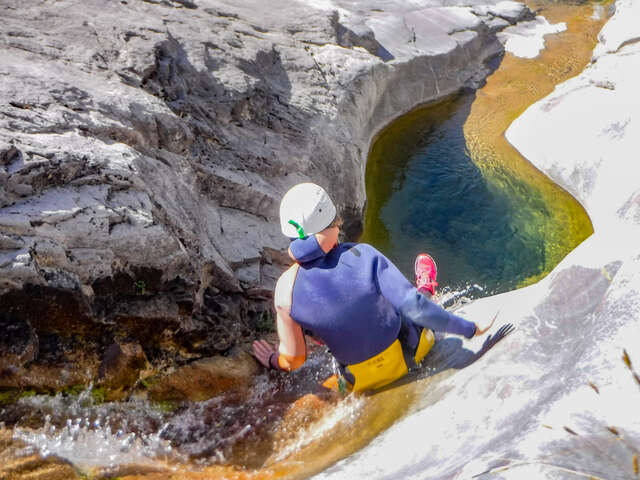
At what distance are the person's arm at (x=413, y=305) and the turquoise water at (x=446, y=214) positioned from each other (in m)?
2.25

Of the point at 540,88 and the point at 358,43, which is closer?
the point at 358,43

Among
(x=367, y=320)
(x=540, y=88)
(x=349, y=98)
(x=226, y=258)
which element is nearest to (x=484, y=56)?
(x=540, y=88)

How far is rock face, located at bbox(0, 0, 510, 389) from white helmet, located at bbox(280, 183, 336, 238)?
0.91 meters

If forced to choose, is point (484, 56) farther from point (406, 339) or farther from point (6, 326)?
point (6, 326)

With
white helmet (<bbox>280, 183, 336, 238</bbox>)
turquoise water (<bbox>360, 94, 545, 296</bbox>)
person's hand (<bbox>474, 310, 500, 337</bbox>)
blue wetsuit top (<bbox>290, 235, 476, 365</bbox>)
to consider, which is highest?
white helmet (<bbox>280, 183, 336, 238</bbox>)

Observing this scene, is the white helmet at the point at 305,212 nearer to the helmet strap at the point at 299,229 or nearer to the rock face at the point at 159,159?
the helmet strap at the point at 299,229

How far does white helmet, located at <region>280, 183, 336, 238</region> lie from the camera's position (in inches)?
112

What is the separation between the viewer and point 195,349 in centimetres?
372

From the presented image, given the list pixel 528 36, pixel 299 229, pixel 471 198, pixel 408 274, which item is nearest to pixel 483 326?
pixel 299 229

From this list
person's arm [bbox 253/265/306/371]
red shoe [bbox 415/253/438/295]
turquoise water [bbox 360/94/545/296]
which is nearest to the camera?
person's arm [bbox 253/265/306/371]

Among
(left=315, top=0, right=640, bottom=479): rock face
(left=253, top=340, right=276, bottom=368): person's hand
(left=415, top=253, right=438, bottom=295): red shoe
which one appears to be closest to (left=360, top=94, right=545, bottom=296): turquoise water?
(left=415, top=253, right=438, bottom=295): red shoe

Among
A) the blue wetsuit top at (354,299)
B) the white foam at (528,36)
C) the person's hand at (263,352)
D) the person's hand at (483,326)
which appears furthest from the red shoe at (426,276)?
the white foam at (528,36)

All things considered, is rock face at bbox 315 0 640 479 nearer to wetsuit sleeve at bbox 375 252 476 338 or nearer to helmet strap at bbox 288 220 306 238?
wetsuit sleeve at bbox 375 252 476 338

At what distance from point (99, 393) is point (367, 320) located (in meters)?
1.80
